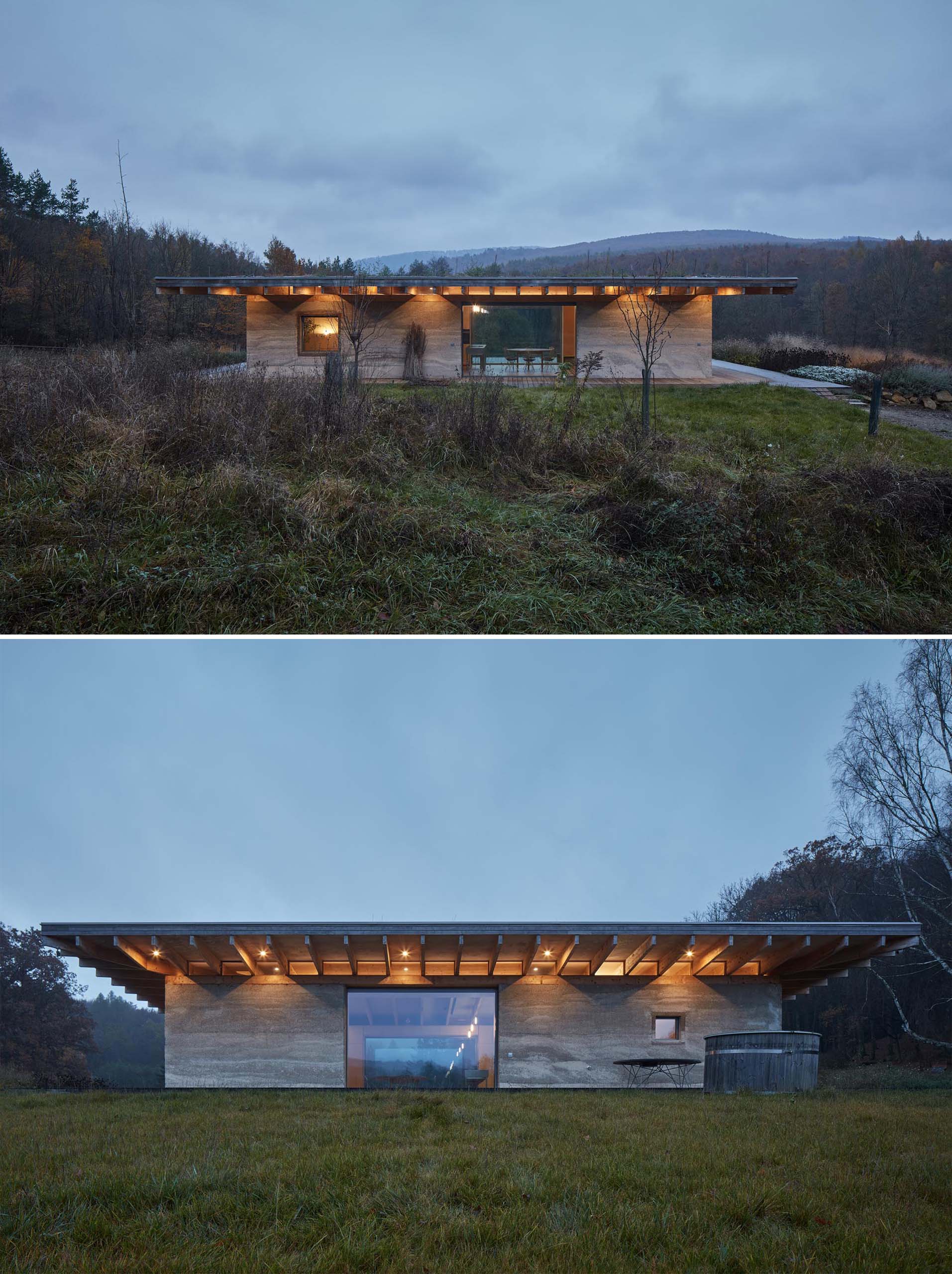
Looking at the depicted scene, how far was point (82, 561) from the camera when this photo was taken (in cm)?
648

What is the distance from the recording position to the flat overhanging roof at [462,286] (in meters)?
17.3

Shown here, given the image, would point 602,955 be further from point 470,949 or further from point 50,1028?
point 50,1028

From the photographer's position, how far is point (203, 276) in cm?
2870

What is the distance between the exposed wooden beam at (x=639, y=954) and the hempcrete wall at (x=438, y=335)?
44.2 ft

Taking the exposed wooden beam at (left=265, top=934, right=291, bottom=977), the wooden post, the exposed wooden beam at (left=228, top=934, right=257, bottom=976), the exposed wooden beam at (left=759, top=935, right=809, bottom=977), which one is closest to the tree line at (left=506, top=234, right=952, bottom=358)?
the wooden post

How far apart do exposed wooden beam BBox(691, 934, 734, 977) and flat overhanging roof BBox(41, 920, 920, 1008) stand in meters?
0.02

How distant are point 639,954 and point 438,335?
15056 millimetres

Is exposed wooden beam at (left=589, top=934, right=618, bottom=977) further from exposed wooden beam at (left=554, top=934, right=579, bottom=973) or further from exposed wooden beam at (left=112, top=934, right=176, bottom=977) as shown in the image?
exposed wooden beam at (left=112, top=934, right=176, bottom=977)

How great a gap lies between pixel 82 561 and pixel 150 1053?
Result: 101 ft

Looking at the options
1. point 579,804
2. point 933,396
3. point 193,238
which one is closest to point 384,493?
point 933,396

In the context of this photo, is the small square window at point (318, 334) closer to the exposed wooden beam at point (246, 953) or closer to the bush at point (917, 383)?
the bush at point (917, 383)

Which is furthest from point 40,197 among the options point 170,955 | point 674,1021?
point 674,1021

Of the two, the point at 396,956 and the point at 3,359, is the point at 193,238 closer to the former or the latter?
the point at 3,359

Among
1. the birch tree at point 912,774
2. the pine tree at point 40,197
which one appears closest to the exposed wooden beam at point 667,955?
the birch tree at point 912,774
